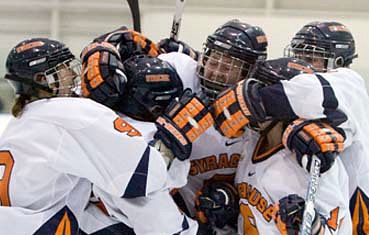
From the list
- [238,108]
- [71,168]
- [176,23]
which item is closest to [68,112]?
[71,168]

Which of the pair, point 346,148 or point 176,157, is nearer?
point 176,157

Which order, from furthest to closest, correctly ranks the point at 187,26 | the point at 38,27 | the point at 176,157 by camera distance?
the point at 38,27
the point at 187,26
the point at 176,157

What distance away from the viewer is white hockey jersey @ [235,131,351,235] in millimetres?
1751

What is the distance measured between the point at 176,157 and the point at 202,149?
0.25 m

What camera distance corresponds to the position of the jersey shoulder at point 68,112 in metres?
1.65

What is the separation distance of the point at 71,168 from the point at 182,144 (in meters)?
0.29

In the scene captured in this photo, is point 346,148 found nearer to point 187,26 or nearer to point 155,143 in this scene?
point 155,143

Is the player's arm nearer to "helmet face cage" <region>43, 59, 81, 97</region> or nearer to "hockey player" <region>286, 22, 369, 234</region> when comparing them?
"helmet face cage" <region>43, 59, 81, 97</region>

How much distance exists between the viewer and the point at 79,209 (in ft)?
5.89

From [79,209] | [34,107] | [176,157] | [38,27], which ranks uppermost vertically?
[34,107]

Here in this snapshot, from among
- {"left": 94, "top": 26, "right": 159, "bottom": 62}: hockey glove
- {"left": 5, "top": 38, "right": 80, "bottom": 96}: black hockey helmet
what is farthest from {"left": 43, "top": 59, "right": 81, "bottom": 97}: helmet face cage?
{"left": 94, "top": 26, "right": 159, "bottom": 62}: hockey glove

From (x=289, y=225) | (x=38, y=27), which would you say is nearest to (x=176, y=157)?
(x=289, y=225)

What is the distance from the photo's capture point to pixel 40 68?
1830 millimetres

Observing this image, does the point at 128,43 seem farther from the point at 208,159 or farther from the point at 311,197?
the point at 311,197
